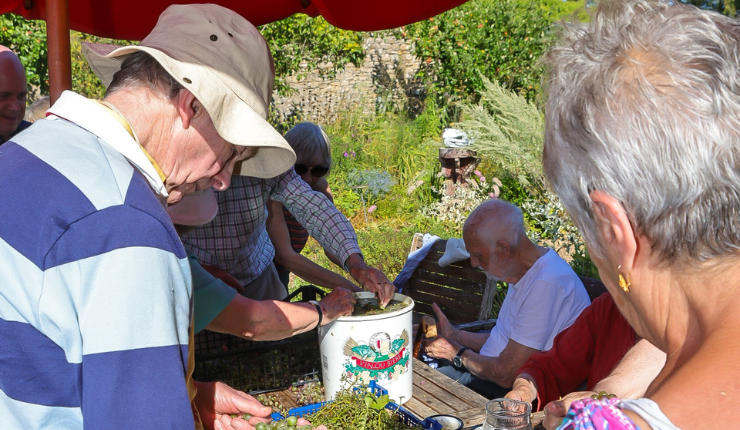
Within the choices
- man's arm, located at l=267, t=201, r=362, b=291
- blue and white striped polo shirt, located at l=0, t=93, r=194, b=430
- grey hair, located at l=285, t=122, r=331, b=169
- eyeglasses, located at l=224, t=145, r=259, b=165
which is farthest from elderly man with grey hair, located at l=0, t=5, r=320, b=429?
grey hair, located at l=285, t=122, r=331, b=169

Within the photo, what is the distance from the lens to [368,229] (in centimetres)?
758

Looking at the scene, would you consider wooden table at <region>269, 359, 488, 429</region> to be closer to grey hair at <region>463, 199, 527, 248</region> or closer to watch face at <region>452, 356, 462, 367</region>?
watch face at <region>452, 356, 462, 367</region>

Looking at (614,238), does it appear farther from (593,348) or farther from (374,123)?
(374,123)

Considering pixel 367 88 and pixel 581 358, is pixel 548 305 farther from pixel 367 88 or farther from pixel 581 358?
pixel 367 88

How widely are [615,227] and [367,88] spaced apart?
1021 cm

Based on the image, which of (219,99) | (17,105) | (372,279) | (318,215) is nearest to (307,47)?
(17,105)

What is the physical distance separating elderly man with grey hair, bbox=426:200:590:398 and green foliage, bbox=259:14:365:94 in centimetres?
638

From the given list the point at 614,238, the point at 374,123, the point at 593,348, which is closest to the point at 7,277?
the point at 614,238

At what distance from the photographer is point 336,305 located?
196 centimetres

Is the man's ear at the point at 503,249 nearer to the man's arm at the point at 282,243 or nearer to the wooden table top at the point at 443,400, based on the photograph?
the man's arm at the point at 282,243

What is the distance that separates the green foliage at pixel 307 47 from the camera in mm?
9156

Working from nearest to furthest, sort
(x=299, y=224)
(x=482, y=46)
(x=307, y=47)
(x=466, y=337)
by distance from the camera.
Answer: (x=466, y=337), (x=299, y=224), (x=482, y=46), (x=307, y=47)

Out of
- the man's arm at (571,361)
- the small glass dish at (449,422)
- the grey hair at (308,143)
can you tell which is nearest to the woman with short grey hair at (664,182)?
the small glass dish at (449,422)

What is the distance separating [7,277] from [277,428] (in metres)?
0.79
